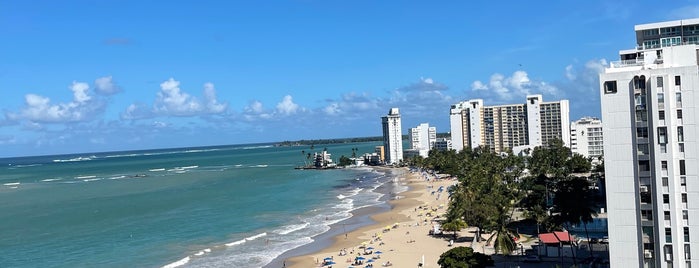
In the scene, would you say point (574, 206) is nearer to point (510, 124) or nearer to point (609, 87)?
point (609, 87)

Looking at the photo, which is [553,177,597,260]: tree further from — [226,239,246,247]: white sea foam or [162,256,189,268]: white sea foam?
[226,239,246,247]: white sea foam

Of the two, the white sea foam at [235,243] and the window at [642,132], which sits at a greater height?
the window at [642,132]

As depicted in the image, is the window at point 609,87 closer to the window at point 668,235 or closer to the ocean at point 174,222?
the window at point 668,235

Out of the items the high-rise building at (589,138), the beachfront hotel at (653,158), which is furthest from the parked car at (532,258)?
the high-rise building at (589,138)

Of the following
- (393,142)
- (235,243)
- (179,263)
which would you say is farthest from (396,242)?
(393,142)

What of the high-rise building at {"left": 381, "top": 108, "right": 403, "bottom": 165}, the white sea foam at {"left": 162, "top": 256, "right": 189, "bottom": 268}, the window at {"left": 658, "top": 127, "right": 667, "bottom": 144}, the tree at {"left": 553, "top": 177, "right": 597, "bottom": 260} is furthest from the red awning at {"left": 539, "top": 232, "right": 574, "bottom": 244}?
the high-rise building at {"left": 381, "top": 108, "right": 403, "bottom": 165}
